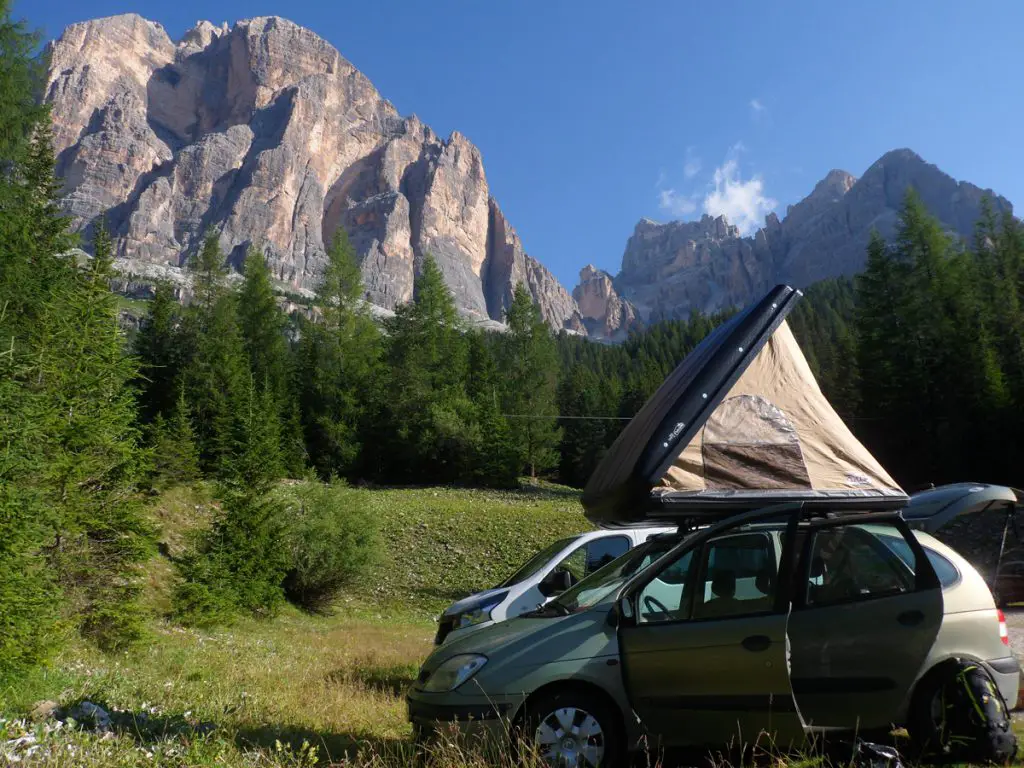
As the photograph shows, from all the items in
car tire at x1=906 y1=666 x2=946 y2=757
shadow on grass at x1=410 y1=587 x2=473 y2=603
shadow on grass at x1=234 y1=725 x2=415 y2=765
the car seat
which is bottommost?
shadow on grass at x1=410 y1=587 x2=473 y2=603

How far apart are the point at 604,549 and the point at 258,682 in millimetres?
4604

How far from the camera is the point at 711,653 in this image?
3.93 m

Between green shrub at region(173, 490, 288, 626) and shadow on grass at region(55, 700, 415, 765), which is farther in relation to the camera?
green shrub at region(173, 490, 288, 626)

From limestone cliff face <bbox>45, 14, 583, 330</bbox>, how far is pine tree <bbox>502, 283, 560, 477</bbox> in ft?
313

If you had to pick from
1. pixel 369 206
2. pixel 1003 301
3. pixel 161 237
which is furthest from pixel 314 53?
pixel 1003 301

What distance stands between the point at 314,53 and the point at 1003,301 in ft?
651

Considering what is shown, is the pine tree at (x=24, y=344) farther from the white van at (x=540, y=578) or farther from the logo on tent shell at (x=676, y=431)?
the logo on tent shell at (x=676, y=431)

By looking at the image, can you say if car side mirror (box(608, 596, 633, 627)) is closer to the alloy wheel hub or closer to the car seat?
the car seat

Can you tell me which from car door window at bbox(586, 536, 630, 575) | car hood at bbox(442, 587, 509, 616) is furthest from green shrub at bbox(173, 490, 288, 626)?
car door window at bbox(586, 536, 630, 575)

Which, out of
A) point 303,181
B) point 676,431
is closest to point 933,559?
point 676,431

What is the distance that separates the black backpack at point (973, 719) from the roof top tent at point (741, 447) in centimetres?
116

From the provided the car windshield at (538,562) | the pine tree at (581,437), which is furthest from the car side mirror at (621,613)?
the pine tree at (581,437)

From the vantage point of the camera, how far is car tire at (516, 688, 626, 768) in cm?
377

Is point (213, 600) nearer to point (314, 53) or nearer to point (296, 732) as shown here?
point (296, 732)
